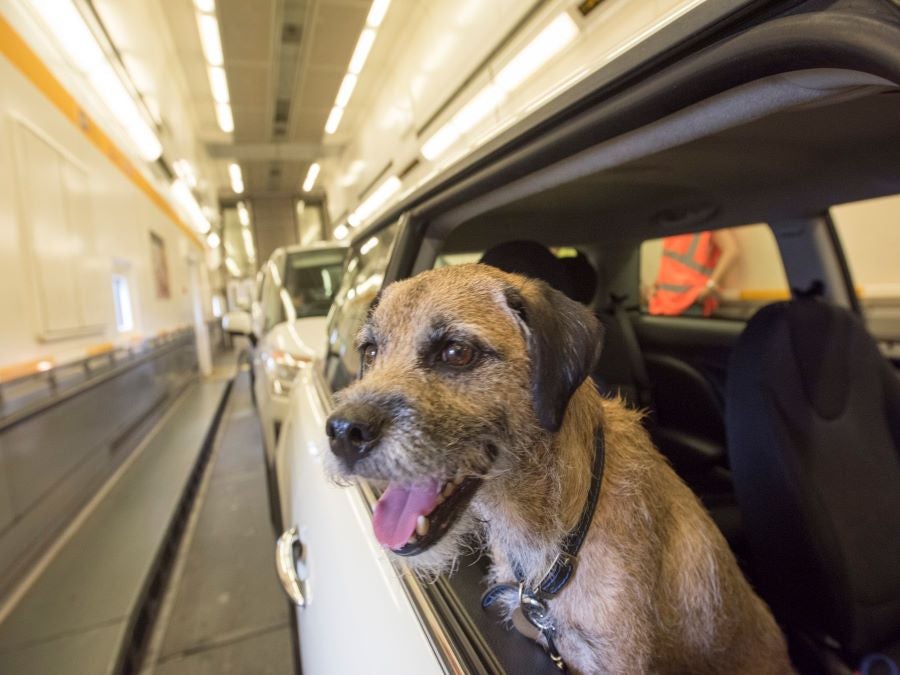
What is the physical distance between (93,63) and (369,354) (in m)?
6.01

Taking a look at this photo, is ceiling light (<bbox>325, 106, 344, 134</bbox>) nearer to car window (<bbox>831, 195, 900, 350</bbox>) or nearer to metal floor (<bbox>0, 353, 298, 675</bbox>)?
metal floor (<bbox>0, 353, 298, 675</bbox>)

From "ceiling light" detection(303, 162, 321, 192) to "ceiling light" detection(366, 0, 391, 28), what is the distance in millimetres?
8752

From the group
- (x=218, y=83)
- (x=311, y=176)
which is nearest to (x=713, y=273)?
(x=218, y=83)

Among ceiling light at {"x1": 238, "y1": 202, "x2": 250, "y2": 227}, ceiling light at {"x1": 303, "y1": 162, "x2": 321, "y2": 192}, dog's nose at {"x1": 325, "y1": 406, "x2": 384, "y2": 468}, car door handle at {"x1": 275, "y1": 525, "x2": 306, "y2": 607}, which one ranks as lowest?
car door handle at {"x1": 275, "y1": 525, "x2": 306, "y2": 607}

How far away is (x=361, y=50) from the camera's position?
352 inches

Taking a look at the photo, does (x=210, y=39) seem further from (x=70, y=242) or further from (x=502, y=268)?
(x=502, y=268)

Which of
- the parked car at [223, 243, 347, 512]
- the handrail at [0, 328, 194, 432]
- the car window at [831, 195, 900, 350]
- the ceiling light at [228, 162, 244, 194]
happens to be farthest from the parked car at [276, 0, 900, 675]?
the ceiling light at [228, 162, 244, 194]

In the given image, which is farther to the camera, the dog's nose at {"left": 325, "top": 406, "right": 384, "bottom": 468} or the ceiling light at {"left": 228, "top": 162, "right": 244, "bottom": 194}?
the ceiling light at {"left": 228, "top": 162, "right": 244, "bottom": 194}

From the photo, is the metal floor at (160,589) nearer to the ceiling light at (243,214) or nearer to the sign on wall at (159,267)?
the sign on wall at (159,267)

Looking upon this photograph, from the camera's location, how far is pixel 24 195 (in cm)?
355

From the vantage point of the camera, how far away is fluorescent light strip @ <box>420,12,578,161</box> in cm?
454

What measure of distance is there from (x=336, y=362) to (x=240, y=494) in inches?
109

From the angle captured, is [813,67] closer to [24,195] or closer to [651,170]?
[651,170]

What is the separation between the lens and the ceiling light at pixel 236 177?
16675 mm
